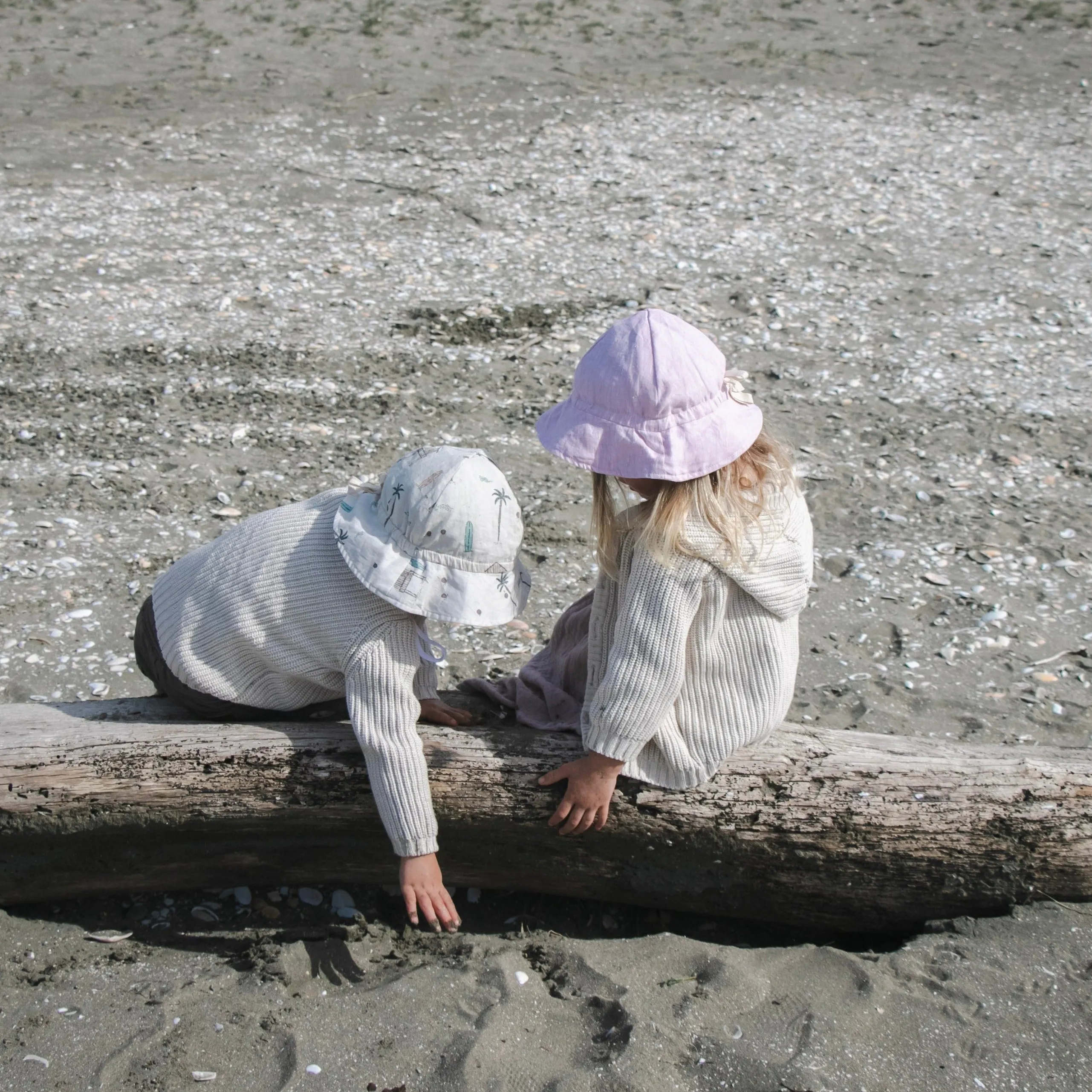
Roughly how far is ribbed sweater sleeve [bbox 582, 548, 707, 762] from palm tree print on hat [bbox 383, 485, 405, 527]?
0.63 m

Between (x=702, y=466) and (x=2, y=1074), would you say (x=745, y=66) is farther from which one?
(x=2, y=1074)

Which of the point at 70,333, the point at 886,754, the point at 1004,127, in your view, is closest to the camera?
the point at 886,754

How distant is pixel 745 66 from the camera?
42.0 ft

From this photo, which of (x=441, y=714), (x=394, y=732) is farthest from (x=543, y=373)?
(x=394, y=732)

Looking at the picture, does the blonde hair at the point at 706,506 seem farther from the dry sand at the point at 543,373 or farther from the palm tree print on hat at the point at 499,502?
the dry sand at the point at 543,373

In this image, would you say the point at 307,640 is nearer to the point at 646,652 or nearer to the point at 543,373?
the point at 646,652

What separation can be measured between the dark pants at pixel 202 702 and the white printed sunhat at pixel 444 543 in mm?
686

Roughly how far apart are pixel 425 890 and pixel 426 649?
2.11 feet

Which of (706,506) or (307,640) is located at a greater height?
(706,506)

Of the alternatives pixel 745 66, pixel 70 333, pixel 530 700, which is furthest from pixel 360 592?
pixel 745 66

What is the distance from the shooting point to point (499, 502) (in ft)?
9.68

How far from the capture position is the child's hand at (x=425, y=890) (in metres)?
3.05

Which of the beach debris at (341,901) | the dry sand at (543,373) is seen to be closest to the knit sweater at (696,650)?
the dry sand at (543,373)

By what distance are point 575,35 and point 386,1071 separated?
1282 centimetres
